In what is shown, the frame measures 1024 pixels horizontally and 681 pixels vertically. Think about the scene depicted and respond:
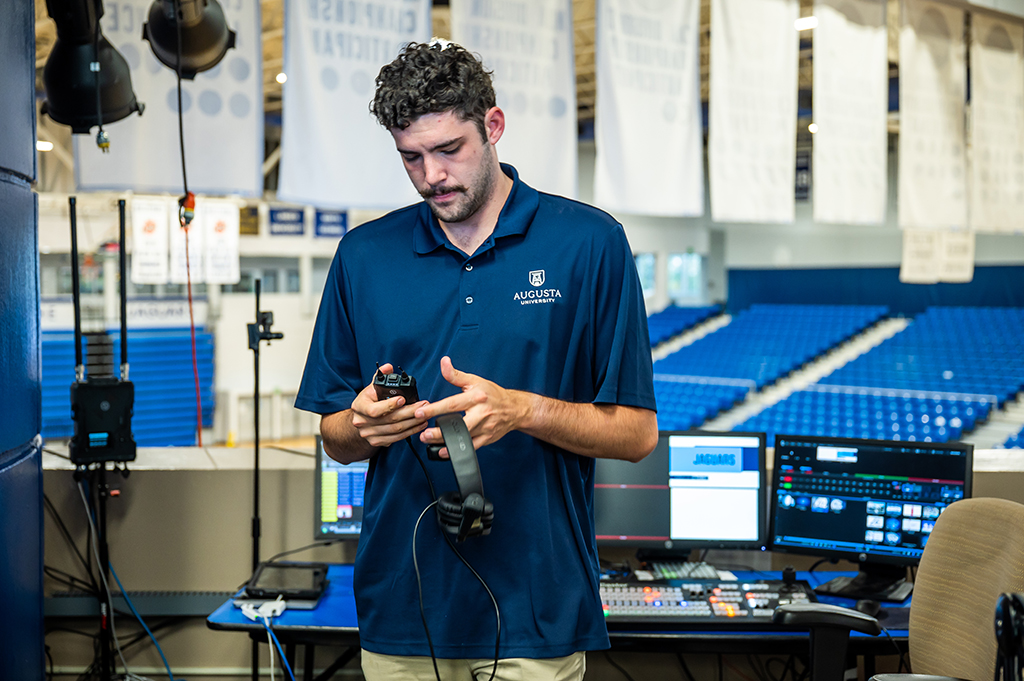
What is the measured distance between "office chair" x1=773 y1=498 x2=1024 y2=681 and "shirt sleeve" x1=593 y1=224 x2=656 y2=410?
1.03m

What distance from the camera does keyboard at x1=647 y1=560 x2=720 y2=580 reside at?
2.48 m

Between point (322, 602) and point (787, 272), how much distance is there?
1505cm

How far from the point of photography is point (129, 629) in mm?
2830

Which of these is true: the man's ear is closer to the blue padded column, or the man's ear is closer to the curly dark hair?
the curly dark hair

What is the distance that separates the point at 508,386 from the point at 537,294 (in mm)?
144

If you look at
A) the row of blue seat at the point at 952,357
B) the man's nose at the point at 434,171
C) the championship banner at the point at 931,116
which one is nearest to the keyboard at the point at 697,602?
the man's nose at the point at 434,171

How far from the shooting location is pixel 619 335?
3.98 feet

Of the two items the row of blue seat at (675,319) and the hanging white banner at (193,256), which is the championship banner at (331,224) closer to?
the hanging white banner at (193,256)

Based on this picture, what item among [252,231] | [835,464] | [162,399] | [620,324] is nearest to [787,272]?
[252,231]

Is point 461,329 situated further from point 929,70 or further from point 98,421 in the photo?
point 929,70

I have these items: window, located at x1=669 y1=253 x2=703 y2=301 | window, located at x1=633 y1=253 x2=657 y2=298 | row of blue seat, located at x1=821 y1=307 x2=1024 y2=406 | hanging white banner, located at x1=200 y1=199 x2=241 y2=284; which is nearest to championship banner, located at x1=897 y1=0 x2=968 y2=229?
hanging white banner, located at x1=200 y1=199 x2=241 y2=284

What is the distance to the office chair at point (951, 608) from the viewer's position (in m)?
1.82

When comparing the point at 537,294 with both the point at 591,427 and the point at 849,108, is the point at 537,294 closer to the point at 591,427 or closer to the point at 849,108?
the point at 591,427

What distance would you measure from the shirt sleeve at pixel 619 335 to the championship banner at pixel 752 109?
109 inches
